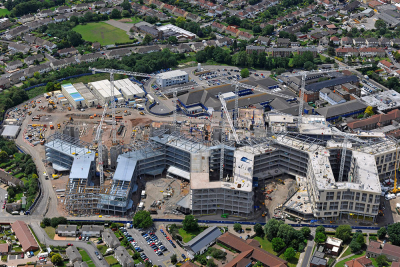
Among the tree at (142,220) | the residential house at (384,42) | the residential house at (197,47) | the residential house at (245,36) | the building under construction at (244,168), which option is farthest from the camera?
the residential house at (245,36)

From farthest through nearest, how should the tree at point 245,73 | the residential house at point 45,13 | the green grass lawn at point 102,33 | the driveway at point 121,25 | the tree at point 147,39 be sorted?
1. the residential house at point 45,13
2. the driveway at point 121,25
3. the green grass lawn at point 102,33
4. the tree at point 147,39
5. the tree at point 245,73

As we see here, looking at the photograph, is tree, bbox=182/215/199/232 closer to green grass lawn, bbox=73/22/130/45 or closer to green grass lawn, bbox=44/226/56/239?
green grass lawn, bbox=44/226/56/239

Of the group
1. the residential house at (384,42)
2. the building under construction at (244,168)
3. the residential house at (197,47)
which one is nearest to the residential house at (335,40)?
the residential house at (384,42)

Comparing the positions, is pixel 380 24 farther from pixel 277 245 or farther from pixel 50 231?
pixel 50 231

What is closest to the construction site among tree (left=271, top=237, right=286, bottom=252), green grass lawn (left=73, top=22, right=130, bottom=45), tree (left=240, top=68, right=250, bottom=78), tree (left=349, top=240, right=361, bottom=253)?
tree (left=349, top=240, right=361, bottom=253)

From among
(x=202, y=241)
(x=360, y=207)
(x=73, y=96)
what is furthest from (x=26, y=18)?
(x=360, y=207)

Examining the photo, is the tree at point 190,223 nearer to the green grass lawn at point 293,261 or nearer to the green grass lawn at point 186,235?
the green grass lawn at point 186,235

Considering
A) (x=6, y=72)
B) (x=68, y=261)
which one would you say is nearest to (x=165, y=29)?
(x=6, y=72)
